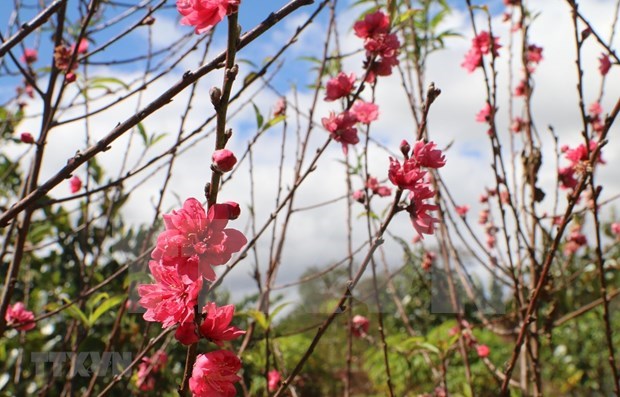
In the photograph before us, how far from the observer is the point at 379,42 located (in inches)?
62.6

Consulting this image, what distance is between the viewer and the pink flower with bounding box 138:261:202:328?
74 centimetres

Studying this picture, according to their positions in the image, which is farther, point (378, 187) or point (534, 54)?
point (534, 54)

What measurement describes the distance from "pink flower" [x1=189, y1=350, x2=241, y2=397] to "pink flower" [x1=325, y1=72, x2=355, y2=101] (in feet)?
3.23

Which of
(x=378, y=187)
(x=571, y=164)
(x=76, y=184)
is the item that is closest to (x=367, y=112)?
(x=378, y=187)

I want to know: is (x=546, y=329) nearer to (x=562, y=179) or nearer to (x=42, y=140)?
(x=562, y=179)

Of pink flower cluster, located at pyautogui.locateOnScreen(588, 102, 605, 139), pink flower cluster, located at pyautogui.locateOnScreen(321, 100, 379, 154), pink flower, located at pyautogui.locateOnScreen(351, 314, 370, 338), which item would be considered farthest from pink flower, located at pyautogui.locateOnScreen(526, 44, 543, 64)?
pink flower cluster, located at pyautogui.locateOnScreen(321, 100, 379, 154)

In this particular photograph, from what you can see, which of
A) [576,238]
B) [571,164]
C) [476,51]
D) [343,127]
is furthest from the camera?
[576,238]

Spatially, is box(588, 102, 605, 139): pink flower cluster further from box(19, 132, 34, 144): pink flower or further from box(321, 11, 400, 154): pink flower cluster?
box(19, 132, 34, 144): pink flower

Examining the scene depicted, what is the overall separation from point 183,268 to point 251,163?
4.31ft

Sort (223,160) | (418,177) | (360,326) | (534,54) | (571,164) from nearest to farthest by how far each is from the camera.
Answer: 1. (223,160)
2. (418,177)
3. (571,164)
4. (360,326)
5. (534,54)

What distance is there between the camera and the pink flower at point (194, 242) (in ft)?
2.47

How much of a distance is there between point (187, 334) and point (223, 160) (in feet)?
0.78

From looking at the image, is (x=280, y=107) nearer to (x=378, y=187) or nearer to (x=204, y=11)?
(x=378, y=187)

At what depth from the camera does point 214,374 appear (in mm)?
774
